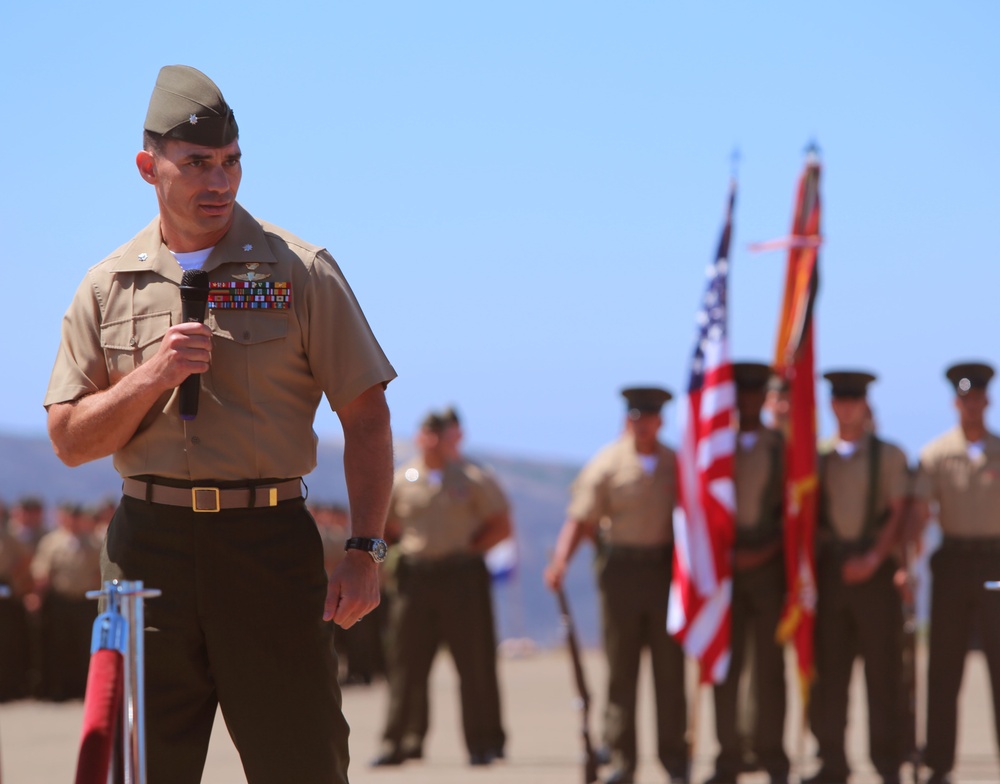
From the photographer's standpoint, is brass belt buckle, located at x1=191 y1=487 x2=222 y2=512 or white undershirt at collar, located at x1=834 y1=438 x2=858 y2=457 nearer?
brass belt buckle, located at x1=191 y1=487 x2=222 y2=512

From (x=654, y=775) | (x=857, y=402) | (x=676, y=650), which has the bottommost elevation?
(x=654, y=775)

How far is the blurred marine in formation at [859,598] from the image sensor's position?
33.6ft

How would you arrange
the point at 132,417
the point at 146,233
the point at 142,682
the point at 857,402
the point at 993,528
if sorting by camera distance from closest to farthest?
1. the point at 142,682
2. the point at 132,417
3. the point at 146,233
4. the point at 993,528
5. the point at 857,402

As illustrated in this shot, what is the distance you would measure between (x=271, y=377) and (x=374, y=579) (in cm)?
53

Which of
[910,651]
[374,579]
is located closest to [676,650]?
[910,651]

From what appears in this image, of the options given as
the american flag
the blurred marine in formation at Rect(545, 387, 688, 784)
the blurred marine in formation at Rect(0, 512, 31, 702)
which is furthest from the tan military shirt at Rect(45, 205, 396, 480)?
the blurred marine in formation at Rect(0, 512, 31, 702)

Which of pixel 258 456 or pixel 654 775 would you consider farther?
pixel 654 775

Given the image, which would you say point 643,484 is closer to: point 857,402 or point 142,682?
point 857,402

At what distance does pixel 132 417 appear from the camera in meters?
3.87

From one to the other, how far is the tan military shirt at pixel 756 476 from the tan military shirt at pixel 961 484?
2.97ft

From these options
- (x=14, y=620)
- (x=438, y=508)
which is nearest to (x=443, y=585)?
(x=438, y=508)

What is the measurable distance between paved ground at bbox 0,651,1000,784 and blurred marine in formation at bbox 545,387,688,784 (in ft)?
0.79

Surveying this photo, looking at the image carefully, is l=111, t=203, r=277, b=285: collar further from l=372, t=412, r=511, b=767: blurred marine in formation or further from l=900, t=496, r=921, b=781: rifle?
l=372, t=412, r=511, b=767: blurred marine in formation

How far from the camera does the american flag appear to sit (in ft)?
33.5
